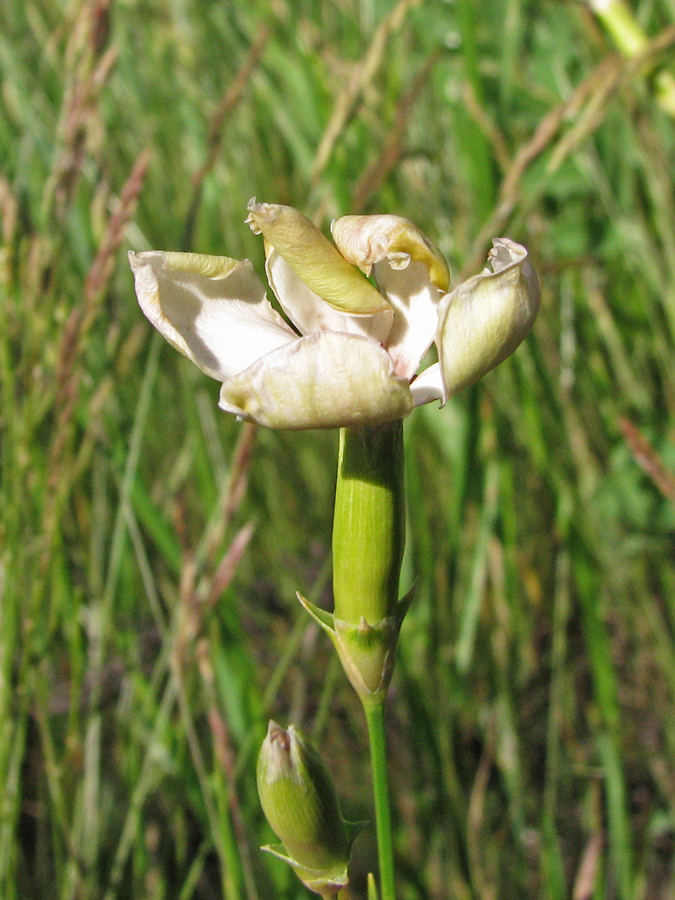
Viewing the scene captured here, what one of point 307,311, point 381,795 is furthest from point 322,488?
point 381,795

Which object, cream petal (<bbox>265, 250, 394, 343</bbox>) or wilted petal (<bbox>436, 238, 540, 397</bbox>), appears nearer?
wilted petal (<bbox>436, 238, 540, 397</bbox>)

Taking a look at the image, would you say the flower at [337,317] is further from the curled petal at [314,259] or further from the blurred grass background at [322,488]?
the blurred grass background at [322,488]

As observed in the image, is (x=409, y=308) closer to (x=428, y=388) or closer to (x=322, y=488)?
(x=428, y=388)

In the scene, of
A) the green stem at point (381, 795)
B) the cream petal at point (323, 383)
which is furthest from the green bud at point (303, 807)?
the cream petal at point (323, 383)

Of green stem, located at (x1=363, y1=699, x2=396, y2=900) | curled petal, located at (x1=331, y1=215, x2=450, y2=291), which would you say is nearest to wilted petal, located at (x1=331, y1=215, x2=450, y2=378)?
curled petal, located at (x1=331, y1=215, x2=450, y2=291)

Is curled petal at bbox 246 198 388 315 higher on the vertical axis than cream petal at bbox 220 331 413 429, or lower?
higher

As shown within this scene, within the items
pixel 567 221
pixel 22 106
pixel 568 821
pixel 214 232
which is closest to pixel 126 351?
pixel 22 106

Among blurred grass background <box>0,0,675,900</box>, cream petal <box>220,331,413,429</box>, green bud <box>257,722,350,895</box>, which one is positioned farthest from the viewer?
blurred grass background <box>0,0,675,900</box>

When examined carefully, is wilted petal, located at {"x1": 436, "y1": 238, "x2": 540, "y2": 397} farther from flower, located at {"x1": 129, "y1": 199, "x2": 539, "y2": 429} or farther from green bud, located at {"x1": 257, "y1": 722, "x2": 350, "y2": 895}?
green bud, located at {"x1": 257, "y1": 722, "x2": 350, "y2": 895}
